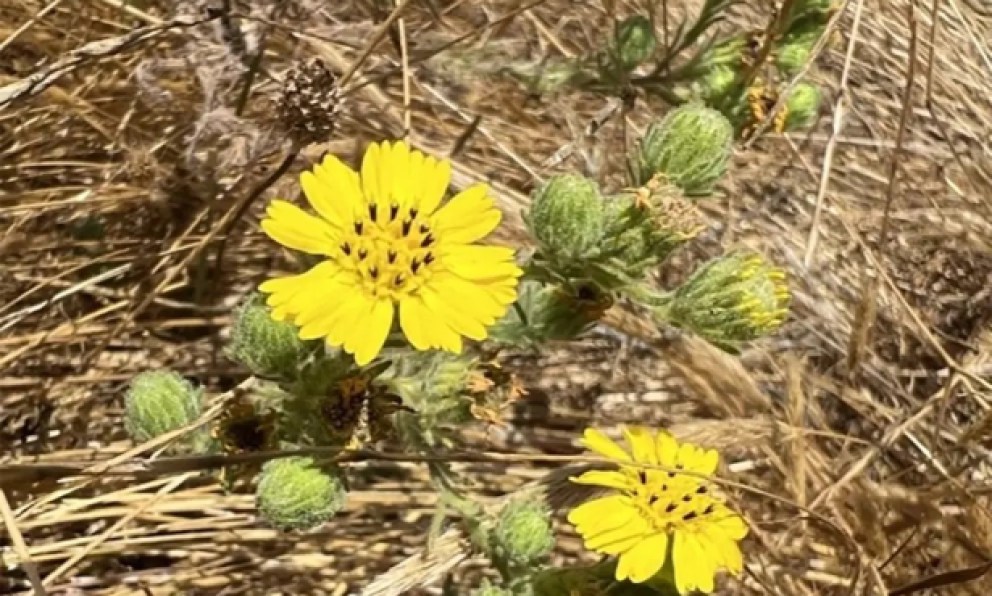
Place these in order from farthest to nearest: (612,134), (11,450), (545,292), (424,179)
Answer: (612,134) → (11,450) → (545,292) → (424,179)

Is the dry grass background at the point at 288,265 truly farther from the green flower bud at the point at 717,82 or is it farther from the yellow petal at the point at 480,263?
the yellow petal at the point at 480,263

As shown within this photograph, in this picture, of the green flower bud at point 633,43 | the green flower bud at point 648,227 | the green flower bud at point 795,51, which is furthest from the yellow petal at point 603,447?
the green flower bud at point 795,51

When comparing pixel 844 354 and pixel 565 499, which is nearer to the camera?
pixel 565 499

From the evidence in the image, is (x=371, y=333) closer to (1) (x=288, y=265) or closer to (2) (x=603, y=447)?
(2) (x=603, y=447)

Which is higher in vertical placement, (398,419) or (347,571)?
(398,419)

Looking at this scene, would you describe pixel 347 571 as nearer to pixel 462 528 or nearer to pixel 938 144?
pixel 462 528

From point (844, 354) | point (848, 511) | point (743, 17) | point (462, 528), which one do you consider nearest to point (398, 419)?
point (462, 528)

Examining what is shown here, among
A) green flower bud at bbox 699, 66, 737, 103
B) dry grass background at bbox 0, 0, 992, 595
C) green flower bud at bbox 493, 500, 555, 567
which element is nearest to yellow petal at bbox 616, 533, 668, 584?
green flower bud at bbox 493, 500, 555, 567
